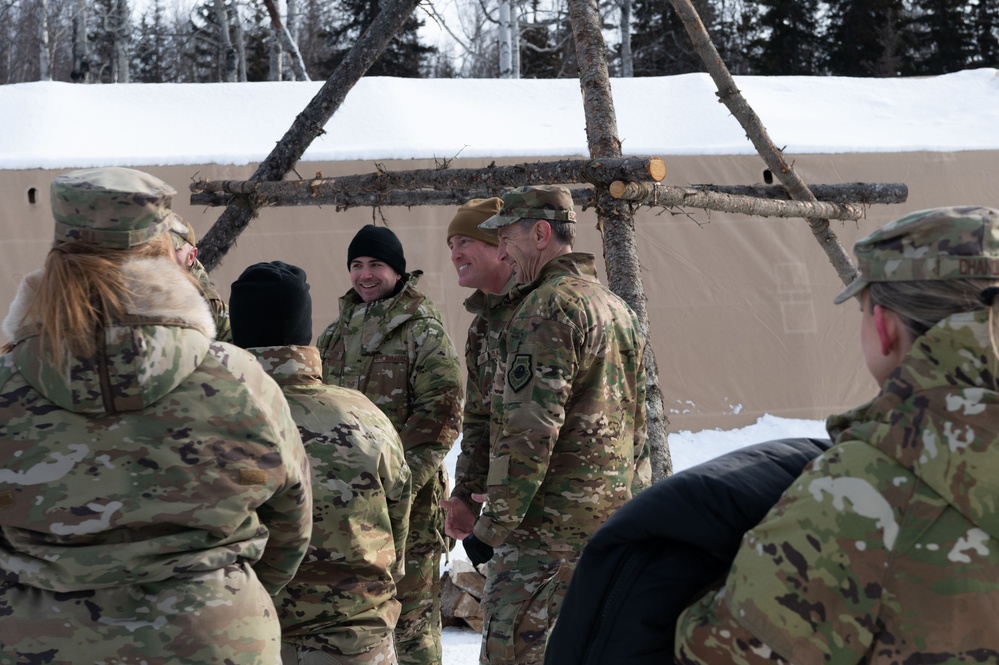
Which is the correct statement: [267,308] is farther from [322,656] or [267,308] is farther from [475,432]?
[475,432]

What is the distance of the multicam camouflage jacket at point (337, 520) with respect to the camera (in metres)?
2.57

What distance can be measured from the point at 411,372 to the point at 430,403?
15cm

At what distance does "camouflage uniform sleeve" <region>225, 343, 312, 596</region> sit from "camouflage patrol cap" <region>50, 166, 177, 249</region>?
0.89ft

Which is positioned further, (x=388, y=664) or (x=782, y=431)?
(x=782, y=431)

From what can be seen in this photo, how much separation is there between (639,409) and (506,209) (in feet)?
2.46

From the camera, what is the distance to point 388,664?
273cm

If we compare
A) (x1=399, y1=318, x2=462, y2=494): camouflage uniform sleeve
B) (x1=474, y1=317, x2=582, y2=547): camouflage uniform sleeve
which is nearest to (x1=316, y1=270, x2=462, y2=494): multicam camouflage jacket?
(x1=399, y1=318, x2=462, y2=494): camouflage uniform sleeve

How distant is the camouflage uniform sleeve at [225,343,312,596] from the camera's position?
1.98 m

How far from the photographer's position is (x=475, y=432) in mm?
3561

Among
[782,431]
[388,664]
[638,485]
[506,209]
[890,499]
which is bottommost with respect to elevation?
[782,431]

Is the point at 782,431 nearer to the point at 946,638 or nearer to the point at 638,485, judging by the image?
the point at 638,485

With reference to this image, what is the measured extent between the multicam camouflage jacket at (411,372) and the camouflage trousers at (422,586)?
0.40 ft

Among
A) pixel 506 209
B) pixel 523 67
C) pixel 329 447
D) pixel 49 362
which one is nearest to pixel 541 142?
pixel 506 209

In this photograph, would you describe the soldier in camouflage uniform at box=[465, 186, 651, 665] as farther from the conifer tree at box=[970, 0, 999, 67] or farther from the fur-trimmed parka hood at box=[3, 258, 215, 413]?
the conifer tree at box=[970, 0, 999, 67]
